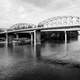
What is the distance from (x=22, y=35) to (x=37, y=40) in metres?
35.2

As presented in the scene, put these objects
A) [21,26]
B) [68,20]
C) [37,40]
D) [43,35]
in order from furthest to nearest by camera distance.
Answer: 1. [43,35]
2. [21,26]
3. [68,20]
4. [37,40]

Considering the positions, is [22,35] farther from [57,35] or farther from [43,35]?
[57,35]

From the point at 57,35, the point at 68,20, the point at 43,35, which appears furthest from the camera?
the point at 57,35

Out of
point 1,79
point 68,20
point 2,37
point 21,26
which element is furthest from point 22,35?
point 1,79

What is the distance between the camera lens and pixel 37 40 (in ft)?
162

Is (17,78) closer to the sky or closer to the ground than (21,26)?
closer to the ground

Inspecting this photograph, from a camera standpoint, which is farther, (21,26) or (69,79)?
(21,26)

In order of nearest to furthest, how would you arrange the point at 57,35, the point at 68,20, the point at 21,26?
the point at 68,20 < the point at 21,26 < the point at 57,35

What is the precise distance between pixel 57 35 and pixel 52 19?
3453 centimetres

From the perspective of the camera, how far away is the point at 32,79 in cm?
941

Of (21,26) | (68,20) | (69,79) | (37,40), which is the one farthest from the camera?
(21,26)

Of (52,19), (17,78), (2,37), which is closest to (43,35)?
(52,19)

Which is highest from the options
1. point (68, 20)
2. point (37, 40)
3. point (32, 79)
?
point (68, 20)

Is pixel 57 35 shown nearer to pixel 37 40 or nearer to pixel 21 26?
pixel 21 26
